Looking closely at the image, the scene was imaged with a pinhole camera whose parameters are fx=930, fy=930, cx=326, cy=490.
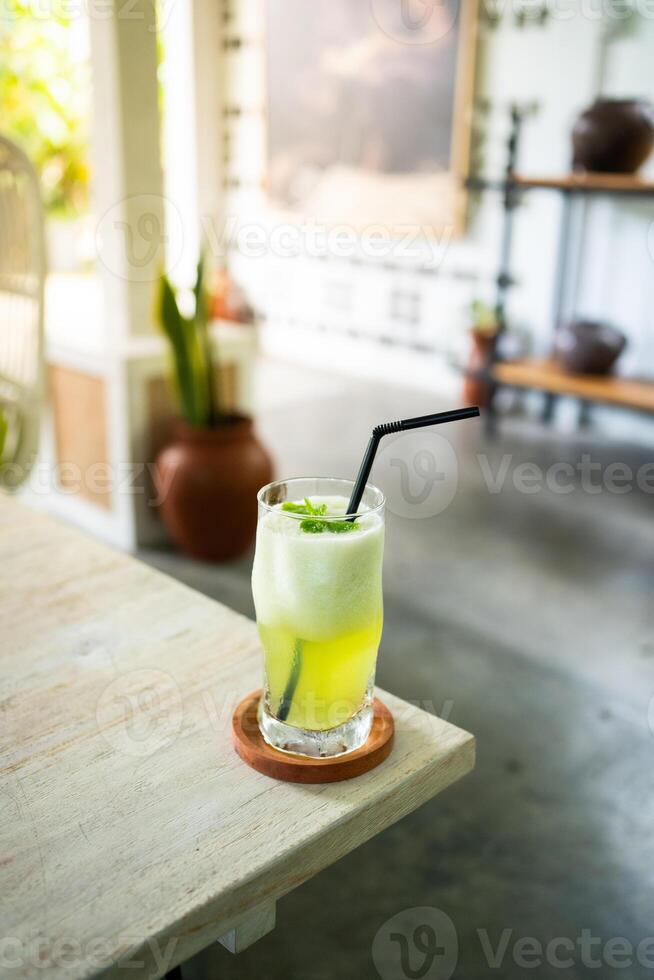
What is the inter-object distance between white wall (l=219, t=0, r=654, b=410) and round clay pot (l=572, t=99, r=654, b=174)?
31 centimetres

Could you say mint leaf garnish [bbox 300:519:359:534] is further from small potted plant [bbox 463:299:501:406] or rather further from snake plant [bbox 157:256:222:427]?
small potted plant [bbox 463:299:501:406]

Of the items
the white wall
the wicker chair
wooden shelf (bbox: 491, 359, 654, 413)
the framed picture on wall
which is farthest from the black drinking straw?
the framed picture on wall

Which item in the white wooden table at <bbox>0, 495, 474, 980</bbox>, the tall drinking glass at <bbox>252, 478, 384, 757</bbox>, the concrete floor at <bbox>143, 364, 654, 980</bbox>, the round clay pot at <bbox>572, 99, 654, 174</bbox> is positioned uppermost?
the round clay pot at <bbox>572, 99, 654, 174</bbox>

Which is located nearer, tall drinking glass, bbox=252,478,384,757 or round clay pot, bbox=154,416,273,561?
tall drinking glass, bbox=252,478,384,757

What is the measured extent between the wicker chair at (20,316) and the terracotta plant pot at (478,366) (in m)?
2.26

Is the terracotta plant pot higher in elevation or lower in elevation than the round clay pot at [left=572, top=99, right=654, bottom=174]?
lower

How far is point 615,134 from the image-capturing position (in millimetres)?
3188

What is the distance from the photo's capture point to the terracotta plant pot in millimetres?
3932

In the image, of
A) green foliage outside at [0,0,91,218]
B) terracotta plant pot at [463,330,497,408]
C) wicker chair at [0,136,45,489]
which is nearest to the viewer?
wicker chair at [0,136,45,489]

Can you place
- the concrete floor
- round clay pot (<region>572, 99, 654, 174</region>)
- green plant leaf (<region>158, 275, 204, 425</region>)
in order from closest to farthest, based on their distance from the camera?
the concrete floor, green plant leaf (<region>158, 275, 204, 425</region>), round clay pot (<region>572, 99, 654, 174</region>)

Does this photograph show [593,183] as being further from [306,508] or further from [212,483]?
[306,508]

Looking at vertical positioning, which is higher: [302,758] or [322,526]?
[322,526]

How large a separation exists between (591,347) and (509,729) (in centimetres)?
193

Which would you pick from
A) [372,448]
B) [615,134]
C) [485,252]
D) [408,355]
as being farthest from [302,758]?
[408,355]
